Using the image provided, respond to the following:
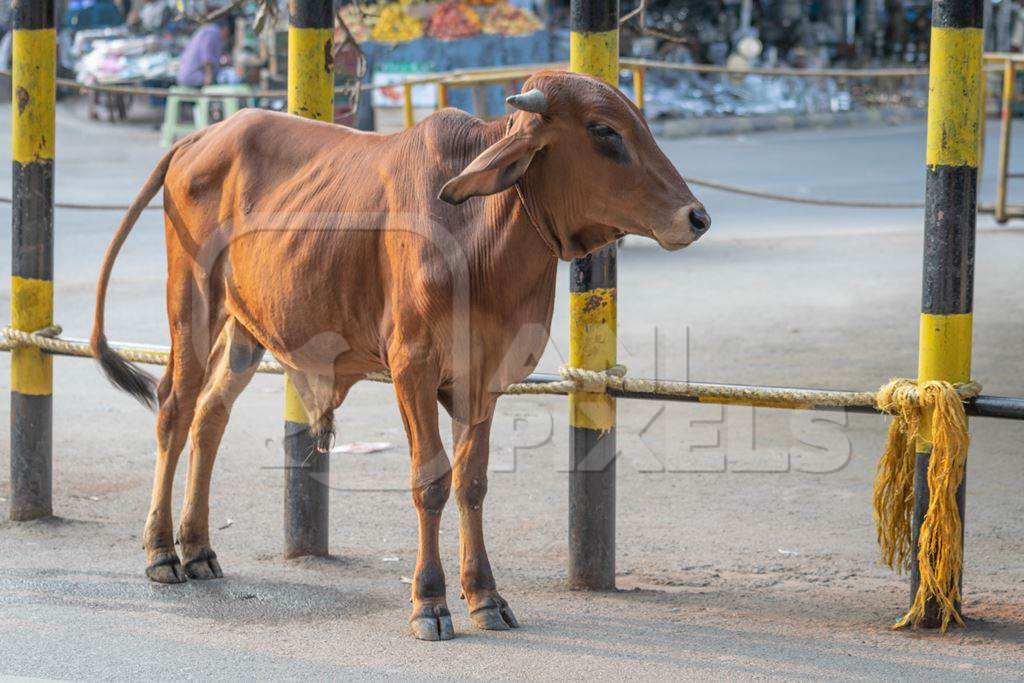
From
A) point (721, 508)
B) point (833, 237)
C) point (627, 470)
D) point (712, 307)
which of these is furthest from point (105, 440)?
point (833, 237)

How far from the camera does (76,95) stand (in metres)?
24.1

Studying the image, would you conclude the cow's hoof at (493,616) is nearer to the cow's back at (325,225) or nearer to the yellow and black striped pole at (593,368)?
the yellow and black striped pole at (593,368)

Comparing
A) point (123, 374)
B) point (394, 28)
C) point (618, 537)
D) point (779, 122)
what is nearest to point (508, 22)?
point (394, 28)

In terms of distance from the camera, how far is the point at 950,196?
402 cm

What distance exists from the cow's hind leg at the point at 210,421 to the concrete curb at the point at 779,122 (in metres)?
14.6

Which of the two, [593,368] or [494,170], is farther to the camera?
[593,368]

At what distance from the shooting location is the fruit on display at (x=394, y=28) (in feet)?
57.5

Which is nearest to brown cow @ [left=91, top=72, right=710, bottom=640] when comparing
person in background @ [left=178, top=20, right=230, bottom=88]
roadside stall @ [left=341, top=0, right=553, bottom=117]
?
roadside stall @ [left=341, top=0, right=553, bottom=117]

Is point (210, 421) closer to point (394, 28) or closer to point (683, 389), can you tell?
point (683, 389)

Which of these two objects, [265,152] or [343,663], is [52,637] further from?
[265,152]

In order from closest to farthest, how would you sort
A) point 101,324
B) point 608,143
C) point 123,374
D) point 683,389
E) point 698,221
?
point 698,221
point 608,143
point 683,389
point 101,324
point 123,374

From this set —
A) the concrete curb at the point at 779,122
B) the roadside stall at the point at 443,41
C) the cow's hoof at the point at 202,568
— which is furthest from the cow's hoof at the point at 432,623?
the concrete curb at the point at 779,122

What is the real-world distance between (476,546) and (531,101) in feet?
4.19

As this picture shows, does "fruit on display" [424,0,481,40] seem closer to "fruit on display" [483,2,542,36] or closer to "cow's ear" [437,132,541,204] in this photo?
"fruit on display" [483,2,542,36]
